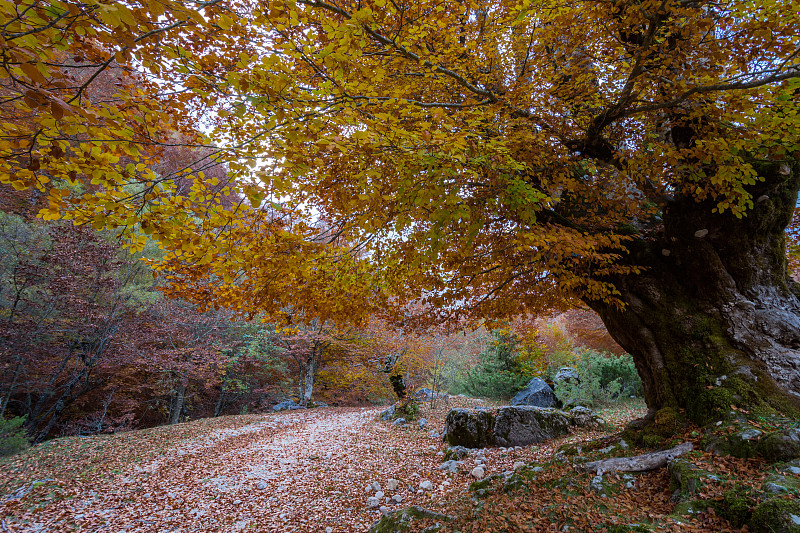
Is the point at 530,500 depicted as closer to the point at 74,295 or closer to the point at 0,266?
the point at 74,295

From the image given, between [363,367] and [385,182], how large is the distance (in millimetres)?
14165

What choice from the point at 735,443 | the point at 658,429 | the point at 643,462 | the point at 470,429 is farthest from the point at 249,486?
the point at 735,443

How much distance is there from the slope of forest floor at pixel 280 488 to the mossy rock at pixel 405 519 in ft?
0.77

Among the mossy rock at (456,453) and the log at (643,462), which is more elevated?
the log at (643,462)

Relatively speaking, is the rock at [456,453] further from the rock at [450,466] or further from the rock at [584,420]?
the rock at [584,420]

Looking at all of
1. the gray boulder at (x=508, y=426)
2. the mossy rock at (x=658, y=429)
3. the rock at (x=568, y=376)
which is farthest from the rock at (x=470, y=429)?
the rock at (x=568, y=376)

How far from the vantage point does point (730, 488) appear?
8.33ft

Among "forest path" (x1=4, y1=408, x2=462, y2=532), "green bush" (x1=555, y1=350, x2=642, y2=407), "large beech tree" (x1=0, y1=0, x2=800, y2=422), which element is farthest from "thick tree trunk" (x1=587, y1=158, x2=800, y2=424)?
"green bush" (x1=555, y1=350, x2=642, y2=407)

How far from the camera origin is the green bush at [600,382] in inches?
446

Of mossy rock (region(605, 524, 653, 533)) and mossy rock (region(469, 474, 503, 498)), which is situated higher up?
mossy rock (region(605, 524, 653, 533))

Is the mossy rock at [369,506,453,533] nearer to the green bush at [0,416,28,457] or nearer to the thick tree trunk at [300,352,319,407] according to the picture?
the green bush at [0,416,28,457]

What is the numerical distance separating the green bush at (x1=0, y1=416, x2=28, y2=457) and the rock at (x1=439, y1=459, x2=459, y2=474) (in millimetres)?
8825

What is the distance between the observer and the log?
11.1 ft

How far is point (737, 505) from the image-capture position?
2.32 m
